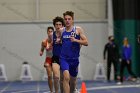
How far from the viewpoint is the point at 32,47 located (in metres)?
22.7

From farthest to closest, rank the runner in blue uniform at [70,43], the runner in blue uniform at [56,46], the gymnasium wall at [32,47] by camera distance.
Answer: the gymnasium wall at [32,47]
the runner in blue uniform at [56,46]
the runner in blue uniform at [70,43]

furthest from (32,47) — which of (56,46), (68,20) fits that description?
(68,20)

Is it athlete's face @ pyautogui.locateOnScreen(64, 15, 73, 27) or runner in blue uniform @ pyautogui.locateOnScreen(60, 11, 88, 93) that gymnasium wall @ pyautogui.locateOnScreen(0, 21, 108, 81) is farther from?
athlete's face @ pyautogui.locateOnScreen(64, 15, 73, 27)

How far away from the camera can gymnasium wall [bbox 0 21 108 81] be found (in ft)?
74.3

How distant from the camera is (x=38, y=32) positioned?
2269 centimetres

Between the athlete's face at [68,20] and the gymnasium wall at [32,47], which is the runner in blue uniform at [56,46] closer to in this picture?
the athlete's face at [68,20]

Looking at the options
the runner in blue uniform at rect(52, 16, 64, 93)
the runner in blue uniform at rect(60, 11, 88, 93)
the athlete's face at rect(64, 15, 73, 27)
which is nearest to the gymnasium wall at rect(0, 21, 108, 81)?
the runner in blue uniform at rect(52, 16, 64, 93)

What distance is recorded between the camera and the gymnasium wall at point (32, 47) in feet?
74.3

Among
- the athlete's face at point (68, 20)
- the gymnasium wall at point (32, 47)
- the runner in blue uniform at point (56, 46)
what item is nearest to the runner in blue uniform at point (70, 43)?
the athlete's face at point (68, 20)

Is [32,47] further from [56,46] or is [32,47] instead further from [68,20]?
[68,20]

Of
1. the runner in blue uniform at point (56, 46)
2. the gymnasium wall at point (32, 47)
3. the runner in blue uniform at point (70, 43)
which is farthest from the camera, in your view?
the gymnasium wall at point (32, 47)

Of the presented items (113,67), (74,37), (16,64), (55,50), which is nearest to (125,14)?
(113,67)

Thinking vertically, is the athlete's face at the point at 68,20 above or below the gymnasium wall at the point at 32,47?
above

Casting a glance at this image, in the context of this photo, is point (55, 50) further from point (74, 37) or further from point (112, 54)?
point (112, 54)
